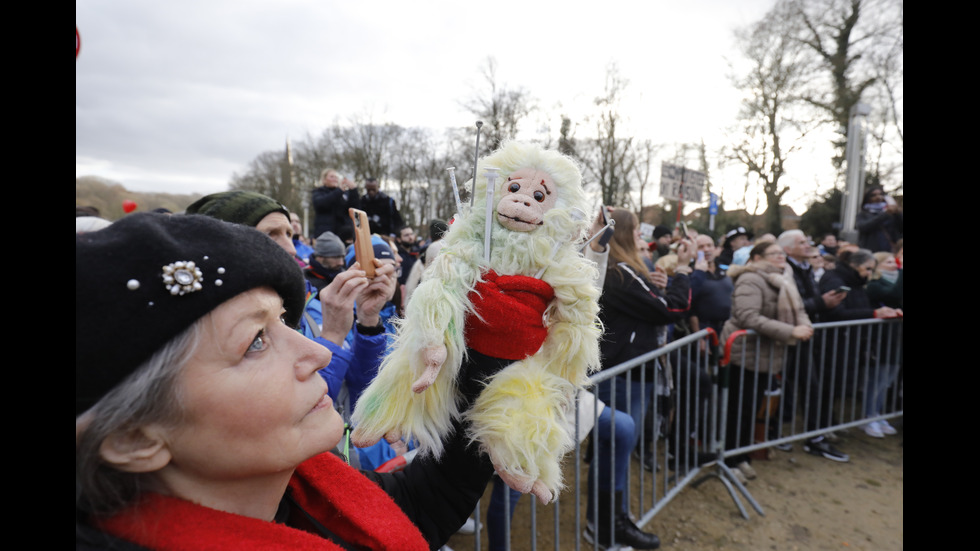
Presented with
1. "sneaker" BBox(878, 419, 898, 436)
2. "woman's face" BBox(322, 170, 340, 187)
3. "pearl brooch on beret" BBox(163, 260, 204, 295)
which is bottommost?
"sneaker" BBox(878, 419, 898, 436)

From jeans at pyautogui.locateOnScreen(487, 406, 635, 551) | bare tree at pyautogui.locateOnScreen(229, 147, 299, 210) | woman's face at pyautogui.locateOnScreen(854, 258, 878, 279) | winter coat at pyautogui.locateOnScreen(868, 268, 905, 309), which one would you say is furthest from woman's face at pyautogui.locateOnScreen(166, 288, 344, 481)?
bare tree at pyautogui.locateOnScreen(229, 147, 299, 210)

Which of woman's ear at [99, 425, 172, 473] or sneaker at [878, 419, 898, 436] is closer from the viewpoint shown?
woman's ear at [99, 425, 172, 473]

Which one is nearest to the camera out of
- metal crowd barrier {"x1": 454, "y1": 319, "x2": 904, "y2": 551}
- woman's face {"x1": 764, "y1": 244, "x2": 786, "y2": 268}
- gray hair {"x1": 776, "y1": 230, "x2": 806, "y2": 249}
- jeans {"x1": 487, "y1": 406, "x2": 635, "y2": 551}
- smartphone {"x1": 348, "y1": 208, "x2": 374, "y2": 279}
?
smartphone {"x1": 348, "y1": 208, "x2": 374, "y2": 279}

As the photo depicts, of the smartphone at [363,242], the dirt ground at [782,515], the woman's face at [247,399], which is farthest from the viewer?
the dirt ground at [782,515]

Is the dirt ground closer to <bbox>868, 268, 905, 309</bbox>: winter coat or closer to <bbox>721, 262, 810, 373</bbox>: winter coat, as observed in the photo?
<bbox>721, 262, 810, 373</bbox>: winter coat

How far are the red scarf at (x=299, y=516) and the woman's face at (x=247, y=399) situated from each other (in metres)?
0.07

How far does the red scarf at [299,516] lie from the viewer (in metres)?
0.81

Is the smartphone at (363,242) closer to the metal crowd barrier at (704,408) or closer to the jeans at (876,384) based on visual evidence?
the metal crowd barrier at (704,408)

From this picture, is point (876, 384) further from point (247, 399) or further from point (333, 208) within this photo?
point (333, 208)

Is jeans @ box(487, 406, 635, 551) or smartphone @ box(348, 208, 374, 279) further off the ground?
smartphone @ box(348, 208, 374, 279)

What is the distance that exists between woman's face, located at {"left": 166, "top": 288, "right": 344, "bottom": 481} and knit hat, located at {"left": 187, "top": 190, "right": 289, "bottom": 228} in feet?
4.55

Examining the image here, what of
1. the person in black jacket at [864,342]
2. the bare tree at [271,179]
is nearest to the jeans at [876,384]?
the person in black jacket at [864,342]

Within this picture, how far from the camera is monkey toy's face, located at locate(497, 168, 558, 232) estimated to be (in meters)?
1.62
